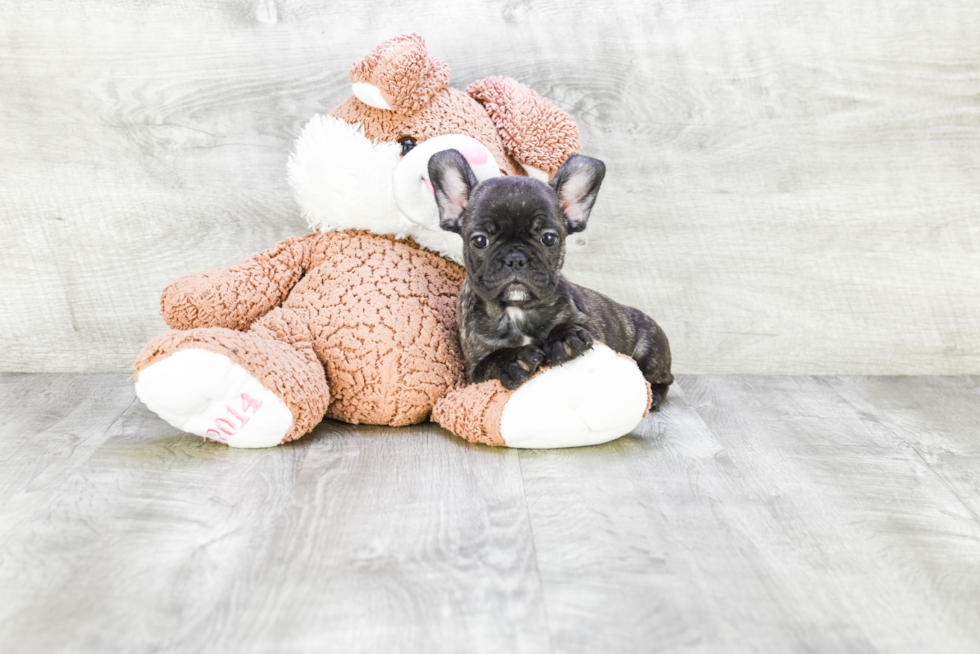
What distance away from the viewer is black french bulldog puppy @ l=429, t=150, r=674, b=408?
5.44 ft

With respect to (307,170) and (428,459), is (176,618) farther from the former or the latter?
(307,170)

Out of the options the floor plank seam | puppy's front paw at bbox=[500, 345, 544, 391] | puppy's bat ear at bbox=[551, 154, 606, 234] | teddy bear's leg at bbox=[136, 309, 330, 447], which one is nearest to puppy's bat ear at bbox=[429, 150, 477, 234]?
puppy's bat ear at bbox=[551, 154, 606, 234]

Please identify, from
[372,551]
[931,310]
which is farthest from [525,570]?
[931,310]

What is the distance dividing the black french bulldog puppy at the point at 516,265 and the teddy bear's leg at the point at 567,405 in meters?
0.03

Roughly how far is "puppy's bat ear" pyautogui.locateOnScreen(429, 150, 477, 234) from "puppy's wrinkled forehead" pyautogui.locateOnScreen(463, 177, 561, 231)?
2.3 inches

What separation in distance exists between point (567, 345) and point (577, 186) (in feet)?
1.12

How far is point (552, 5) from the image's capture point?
2436 mm

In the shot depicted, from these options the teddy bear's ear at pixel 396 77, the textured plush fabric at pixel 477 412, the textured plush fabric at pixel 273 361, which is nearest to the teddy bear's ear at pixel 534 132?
the teddy bear's ear at pixel 396 77

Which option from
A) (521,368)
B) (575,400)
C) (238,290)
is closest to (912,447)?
(575,400)

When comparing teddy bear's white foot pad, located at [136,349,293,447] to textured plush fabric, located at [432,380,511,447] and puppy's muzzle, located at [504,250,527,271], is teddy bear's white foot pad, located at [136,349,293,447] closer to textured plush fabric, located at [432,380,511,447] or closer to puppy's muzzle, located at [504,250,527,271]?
textured plush fabric, located at [432,380,511,447]

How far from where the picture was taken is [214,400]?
1604 millimetres

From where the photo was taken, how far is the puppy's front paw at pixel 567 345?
1.67 meters

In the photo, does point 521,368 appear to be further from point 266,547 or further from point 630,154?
point 630,154

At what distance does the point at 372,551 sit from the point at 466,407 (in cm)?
52
